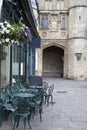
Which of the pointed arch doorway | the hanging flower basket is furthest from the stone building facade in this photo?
the hanging flower basket

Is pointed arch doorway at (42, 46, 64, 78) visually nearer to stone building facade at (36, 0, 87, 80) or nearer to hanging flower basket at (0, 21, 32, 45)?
stone building facade at (36, 0, 87, 80)

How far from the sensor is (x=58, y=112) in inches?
370

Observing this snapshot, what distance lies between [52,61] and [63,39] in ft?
10.6

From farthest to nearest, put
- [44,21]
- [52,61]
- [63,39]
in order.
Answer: [52,61] < [44,21] < [63,39]

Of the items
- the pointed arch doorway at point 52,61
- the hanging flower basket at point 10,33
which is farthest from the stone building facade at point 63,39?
the hanging flower basket at point 10,33

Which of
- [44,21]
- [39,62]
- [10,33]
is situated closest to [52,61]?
[39,62]

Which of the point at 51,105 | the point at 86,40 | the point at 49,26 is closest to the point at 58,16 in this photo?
the point at 49,26

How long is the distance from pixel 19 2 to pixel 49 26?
818 inches

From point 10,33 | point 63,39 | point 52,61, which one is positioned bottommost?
point 52,61

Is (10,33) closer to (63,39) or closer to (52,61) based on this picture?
(63,39)

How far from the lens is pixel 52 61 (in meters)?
32.4

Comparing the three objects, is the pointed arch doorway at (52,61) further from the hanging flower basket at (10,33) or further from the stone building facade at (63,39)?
the hanging flower basket at (10,33)

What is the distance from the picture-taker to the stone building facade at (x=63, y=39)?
93.0ft

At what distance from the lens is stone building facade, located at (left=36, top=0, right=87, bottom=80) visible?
28344 millimetres
